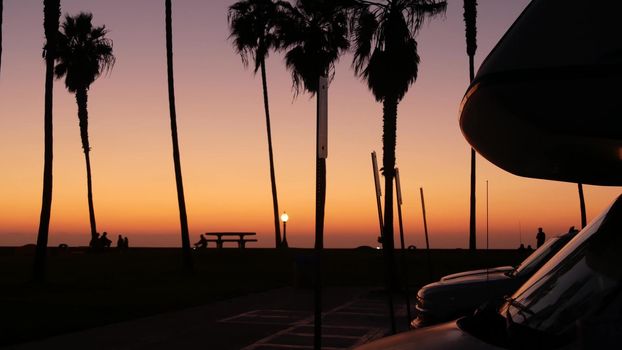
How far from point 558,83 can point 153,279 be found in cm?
2457

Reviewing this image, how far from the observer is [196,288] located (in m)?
23.3

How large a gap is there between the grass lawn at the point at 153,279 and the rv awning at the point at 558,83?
12.6ft

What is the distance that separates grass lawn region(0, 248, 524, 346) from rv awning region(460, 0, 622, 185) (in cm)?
385

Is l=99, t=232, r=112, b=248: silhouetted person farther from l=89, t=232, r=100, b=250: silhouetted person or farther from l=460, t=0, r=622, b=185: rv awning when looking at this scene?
l=460, t=0, r=622, b=185: rv awning

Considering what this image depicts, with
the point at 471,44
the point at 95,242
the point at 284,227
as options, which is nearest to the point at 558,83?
the point at 471,44

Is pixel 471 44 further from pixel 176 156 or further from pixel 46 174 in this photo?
pixel 46 174

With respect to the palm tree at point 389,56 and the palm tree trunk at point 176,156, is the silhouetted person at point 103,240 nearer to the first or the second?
the palm tree trunk at point 176,156

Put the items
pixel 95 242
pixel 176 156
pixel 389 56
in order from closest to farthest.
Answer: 1. pixel 389 56
2. pixel 176 156
3. pixel 95 242

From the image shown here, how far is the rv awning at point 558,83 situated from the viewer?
323 cm

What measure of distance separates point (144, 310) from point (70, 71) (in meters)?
30.0

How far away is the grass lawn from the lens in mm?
15688

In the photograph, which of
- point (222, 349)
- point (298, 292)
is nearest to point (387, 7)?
point (298, 292)

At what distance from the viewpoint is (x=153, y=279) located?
26641mm

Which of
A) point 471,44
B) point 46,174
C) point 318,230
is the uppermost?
point 471,44
